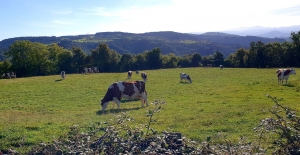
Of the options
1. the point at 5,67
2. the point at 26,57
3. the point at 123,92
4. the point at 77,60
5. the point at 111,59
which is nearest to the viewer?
the point at 123,92

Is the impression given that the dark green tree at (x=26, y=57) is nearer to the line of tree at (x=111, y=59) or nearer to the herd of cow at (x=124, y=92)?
the line of tree at (x=111, y=59)

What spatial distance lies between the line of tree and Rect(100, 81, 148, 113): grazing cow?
57.4 meters

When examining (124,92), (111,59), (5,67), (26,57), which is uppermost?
(26,57)

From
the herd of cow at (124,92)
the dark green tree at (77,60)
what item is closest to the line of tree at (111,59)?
the dark green tree at (77,60)

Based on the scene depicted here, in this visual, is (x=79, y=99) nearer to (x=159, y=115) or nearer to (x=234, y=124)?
(x=159, y=115)

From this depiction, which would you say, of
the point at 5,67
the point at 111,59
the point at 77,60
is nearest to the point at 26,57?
the point at 5,67

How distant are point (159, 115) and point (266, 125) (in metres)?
10.0

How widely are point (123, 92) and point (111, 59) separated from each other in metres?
68.4

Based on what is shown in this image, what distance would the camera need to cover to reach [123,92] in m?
19.6

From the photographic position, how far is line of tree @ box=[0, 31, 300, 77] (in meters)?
69.9

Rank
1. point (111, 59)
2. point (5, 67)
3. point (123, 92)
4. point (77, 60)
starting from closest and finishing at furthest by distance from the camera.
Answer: point (123, 92) → point (5, 67) → point (77, 60) → point (111, 59)

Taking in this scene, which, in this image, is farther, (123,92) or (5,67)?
(5,67)

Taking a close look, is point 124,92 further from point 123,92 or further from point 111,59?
point 111,59

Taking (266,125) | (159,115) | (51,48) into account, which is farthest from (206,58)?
(266,125)
